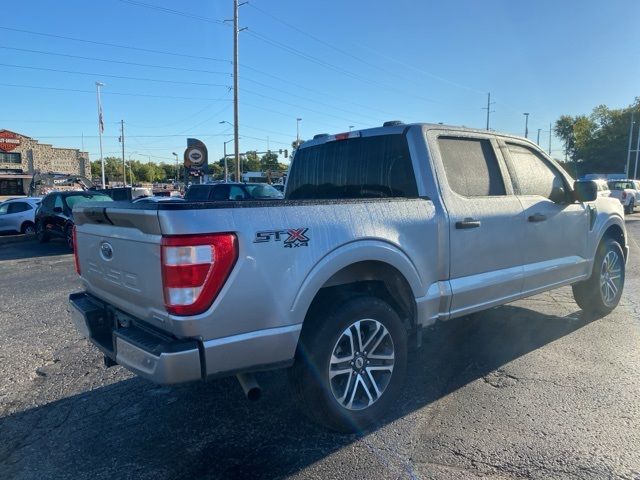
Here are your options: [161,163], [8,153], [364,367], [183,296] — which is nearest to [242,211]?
[183,296]

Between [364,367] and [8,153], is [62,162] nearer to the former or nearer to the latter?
[8,153]

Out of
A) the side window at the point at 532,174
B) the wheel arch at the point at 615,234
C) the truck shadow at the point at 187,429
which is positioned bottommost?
the truck shadow at the point at 187,429

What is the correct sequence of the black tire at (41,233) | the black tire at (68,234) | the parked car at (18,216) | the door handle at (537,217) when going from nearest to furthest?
the door handle at (537,217), the black tire at (68,234), the black tire at (41,233), the parked car at (18,216)

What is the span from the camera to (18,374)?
428 cm

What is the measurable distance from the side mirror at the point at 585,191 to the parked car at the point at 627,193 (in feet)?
77.1

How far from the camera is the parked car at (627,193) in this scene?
1000 inches

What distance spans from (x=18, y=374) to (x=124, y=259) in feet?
7.66

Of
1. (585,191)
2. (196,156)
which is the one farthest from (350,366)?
(196,156)

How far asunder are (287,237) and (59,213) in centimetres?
1276

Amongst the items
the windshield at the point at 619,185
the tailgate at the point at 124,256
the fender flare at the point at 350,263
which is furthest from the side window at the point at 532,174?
the windshield at the point at 619,185

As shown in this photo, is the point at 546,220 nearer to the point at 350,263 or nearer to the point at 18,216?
the point at 350,263

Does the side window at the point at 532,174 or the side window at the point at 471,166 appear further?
the side window at the point at 532,174

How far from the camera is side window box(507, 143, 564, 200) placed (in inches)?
174

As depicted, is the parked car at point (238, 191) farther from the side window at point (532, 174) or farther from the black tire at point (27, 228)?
the side window at point (532, 174)
